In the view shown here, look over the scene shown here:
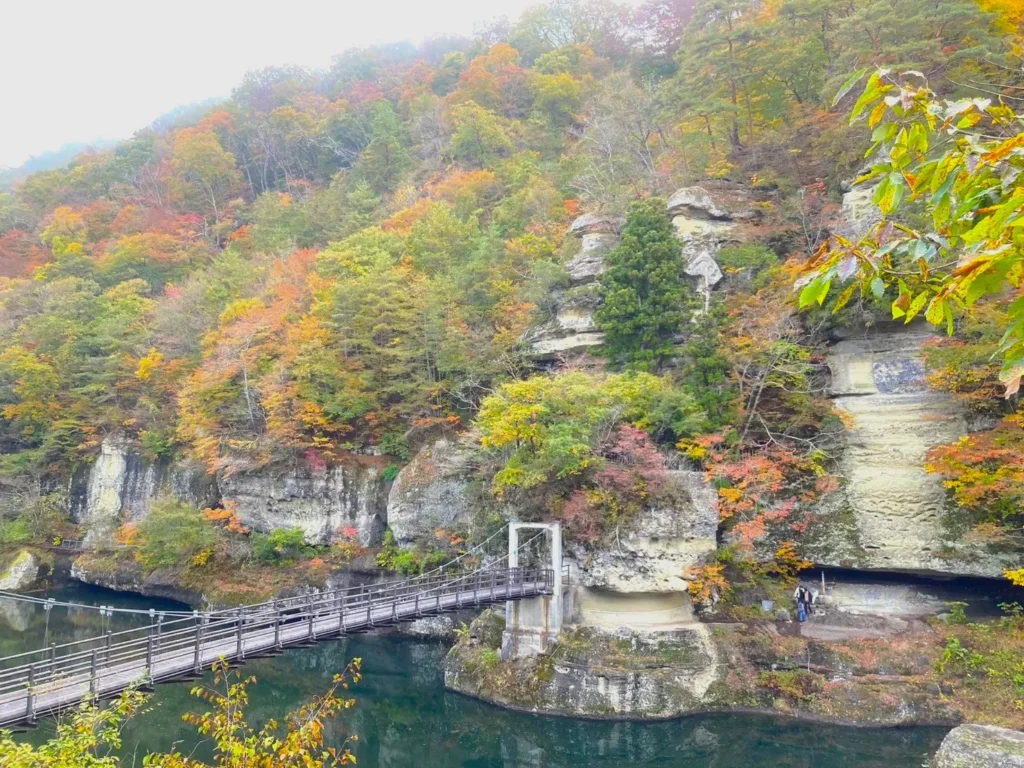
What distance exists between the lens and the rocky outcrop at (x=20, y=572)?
23953mm

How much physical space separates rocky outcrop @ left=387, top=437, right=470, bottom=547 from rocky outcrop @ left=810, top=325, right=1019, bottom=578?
9.82 meters

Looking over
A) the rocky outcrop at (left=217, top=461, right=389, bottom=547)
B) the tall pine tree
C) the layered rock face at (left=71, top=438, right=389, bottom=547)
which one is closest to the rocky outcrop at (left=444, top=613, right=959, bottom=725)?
the tall pine tree

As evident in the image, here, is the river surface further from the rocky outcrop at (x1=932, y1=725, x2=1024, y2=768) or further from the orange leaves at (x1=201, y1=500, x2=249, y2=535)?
the orange leaves at (x1=201, y1=500, x2=249, y2=535)

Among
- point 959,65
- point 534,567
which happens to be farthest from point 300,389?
point 959,65

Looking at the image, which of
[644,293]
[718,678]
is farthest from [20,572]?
[718,678]

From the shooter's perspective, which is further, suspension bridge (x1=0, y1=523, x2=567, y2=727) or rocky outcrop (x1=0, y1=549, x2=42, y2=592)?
rocky outcrop (x1=0, y1=549, x2=42, y2=592)

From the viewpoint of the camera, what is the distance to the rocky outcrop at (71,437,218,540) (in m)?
24.9

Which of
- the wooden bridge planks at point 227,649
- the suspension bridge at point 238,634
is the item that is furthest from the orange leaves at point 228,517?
the wooden bridge planks at point 227,649

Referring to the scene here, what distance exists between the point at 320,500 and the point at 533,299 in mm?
9945

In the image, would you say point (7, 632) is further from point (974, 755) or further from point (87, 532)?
point (974, 755)

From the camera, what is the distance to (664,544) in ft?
48.5

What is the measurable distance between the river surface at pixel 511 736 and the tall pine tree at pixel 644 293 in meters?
9.16

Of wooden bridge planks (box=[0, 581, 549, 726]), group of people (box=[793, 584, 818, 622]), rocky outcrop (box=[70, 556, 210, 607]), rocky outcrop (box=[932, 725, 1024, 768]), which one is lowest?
rocky outcrop (box=[70, 556, 210, 607])

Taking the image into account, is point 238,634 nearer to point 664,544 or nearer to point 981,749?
point 664,544
